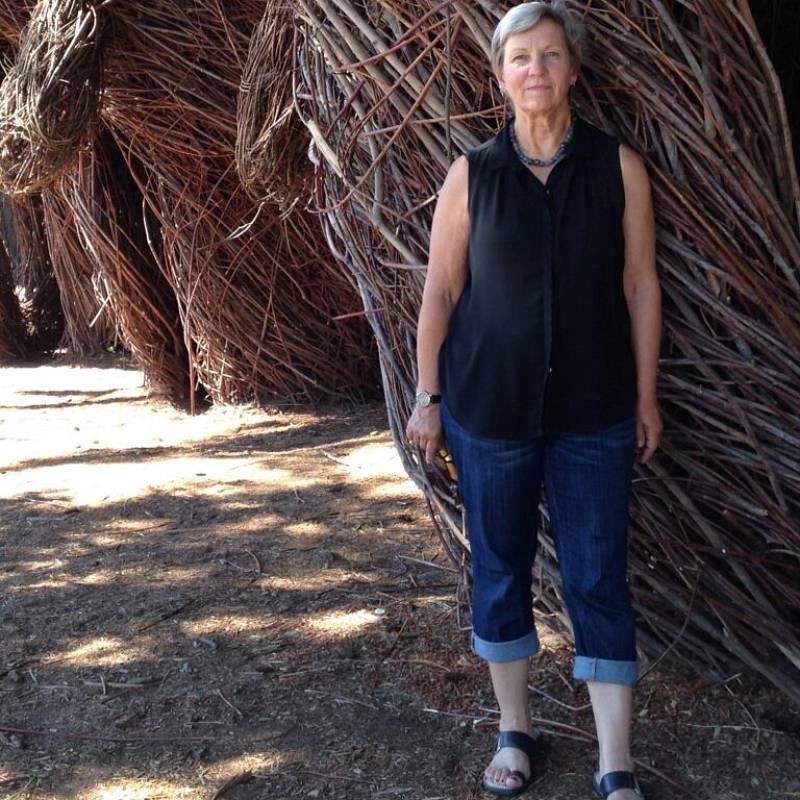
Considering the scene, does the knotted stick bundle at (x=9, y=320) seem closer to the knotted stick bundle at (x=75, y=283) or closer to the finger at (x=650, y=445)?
the knotted stick bundle at (x=75, y=283)

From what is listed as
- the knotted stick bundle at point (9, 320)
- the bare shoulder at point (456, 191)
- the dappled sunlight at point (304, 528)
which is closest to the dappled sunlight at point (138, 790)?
the bare shoulder at point (456, 191)

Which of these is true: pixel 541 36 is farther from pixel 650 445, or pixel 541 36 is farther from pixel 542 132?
pixel 650 445

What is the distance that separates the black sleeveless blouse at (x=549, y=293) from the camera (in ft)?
6.52

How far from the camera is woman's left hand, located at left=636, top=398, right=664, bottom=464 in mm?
2113

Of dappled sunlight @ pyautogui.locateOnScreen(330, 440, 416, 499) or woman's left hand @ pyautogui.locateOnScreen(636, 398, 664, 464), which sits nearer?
woman's left hand @ pyautogui.locateOnScreen(636, 398, 664, 464)

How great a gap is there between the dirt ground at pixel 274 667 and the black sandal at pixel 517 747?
43 mm

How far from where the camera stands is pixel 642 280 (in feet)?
6.72

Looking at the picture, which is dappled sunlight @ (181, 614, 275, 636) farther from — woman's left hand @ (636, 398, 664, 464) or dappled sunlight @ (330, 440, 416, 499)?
woman's left hand @ (636, 398, 664, 464)

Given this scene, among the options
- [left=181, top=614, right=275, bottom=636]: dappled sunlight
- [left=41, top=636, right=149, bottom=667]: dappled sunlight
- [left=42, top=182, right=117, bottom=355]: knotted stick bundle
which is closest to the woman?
[left=181, top=614, right=275, bottom=636]: dappled sunlight

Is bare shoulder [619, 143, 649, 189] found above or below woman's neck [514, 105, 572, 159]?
below

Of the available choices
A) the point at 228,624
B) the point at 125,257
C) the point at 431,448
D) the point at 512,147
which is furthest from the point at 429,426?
the point at 125,257

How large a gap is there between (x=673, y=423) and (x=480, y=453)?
0.52 meters

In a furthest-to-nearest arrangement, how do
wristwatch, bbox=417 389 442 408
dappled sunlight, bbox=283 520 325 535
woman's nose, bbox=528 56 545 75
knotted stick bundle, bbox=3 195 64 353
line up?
knotted stick bundle, bbox=3 195 64 353 → dappled sunlight, bbox=283 520 325 535 → wristwatch, bbox=417 389 442 408 → woman's nose, bbox=528 56 545 75

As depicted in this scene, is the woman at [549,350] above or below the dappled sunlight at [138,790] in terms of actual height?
above
